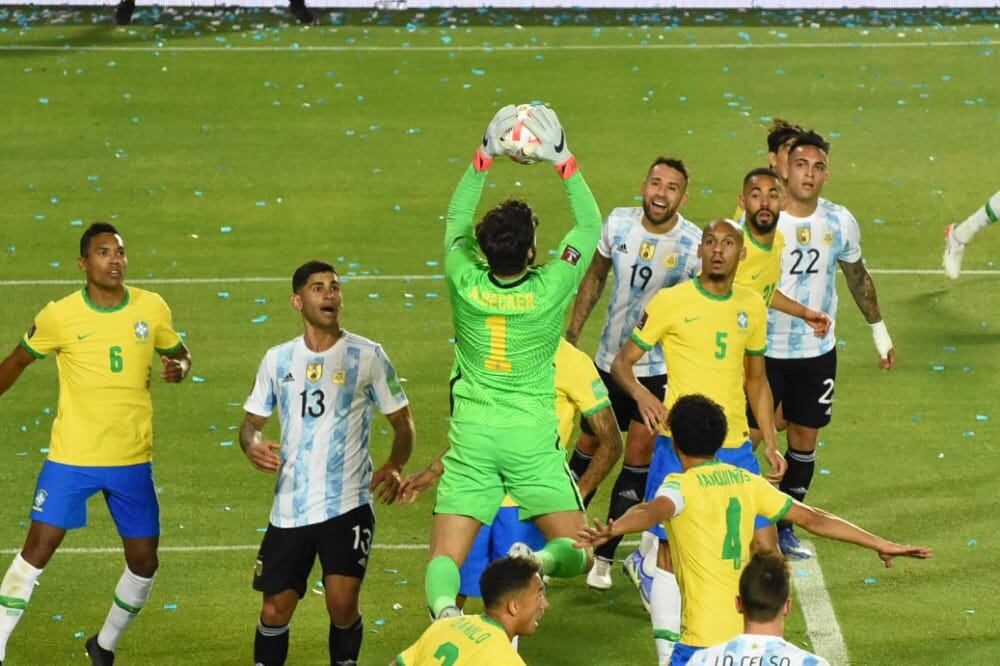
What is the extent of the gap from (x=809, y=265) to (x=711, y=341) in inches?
79.6

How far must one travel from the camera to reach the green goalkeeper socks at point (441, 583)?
7.28m

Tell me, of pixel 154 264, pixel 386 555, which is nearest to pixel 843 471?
pixel 386 555

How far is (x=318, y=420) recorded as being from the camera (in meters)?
8.15

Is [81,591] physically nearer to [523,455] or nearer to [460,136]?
[523,455]

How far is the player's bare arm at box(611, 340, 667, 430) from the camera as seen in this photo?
341 inches

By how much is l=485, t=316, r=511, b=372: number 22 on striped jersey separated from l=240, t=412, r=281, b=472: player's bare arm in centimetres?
108

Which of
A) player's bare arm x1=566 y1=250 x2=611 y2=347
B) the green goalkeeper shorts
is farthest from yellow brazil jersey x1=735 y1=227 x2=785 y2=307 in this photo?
the green goalkeeper shorts

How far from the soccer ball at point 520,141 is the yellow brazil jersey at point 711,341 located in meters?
1.72

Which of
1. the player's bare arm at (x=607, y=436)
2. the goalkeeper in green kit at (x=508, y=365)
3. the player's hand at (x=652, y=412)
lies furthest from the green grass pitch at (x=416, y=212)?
the goalkeeper in green kit at (x=508, y=365)

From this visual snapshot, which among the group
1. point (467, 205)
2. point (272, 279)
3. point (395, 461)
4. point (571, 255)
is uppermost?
point (467, 205)

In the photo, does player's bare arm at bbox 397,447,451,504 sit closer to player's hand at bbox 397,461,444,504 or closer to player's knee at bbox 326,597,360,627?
player's hand at bbox 397,461,444,504

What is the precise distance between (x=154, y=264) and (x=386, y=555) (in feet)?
23.2

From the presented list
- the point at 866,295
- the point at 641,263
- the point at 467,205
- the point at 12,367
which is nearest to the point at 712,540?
the point at 467,205

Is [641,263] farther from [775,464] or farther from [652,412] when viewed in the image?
[775,464]
